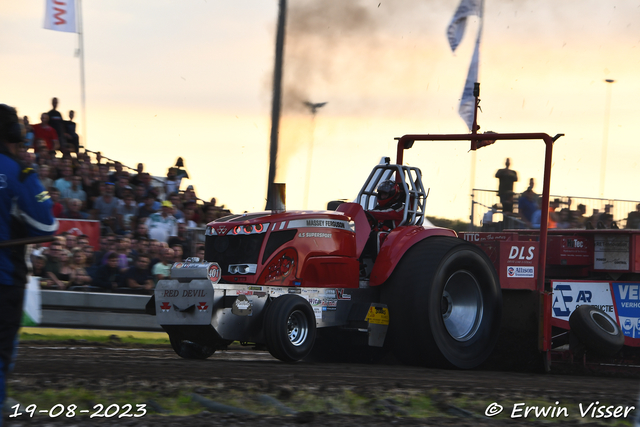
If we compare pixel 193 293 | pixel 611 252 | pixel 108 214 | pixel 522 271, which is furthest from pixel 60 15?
pixel 611 252

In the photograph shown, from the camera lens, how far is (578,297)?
8297mm

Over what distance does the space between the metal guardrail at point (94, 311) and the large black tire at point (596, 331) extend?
15.7 feet

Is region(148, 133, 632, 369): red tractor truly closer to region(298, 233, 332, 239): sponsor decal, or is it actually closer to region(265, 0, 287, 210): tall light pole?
region(298, 233, 332, 239): sponsor decal

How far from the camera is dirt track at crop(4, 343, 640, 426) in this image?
4.45 m

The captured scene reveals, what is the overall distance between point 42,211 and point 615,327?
19.2ft

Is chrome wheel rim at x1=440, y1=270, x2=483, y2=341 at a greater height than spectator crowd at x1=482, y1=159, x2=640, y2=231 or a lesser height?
lesser

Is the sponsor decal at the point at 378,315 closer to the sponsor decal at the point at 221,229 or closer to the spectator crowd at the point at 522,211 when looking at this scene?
the sponsor decal at the point at 221,229

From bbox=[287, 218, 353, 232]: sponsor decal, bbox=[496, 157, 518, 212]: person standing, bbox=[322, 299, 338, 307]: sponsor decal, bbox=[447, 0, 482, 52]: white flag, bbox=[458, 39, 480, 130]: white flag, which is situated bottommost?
bbox=[322, 299, 338, 307]: sponsor decal

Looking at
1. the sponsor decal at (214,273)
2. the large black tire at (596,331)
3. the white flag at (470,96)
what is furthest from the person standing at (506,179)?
the sponsor decal at (214,273)

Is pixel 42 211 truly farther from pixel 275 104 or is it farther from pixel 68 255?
pixel 68 255

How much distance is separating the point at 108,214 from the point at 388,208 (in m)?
4.38

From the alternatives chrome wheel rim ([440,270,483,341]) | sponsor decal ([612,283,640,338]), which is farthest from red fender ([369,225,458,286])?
sponsor decal ([612,283,640,338])

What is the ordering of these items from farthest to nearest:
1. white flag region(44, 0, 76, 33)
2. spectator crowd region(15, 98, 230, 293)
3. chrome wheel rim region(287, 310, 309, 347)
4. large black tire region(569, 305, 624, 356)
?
white flag region(44, 0, 76, 33), spectator crowd region(15, 98, 230, 293), large black tire region(569, 305, 624, 356), chrome wheel rim region(287, 310, 309, 347)

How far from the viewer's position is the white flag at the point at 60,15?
12875 mm
